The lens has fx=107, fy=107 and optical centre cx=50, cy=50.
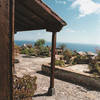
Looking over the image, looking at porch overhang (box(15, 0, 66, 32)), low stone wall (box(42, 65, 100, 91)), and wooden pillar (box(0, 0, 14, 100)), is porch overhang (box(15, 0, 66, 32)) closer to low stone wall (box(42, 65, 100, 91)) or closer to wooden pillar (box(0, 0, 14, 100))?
wooden pillar (box(0, 0, 14, 100))

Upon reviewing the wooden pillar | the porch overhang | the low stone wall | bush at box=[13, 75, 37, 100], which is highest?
the porch overhang

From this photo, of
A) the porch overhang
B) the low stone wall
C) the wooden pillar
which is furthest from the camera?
the low stone wall

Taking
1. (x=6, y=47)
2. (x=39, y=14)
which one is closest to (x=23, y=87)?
(x=6, y=47)

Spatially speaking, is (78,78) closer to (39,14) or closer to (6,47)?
(39,14)

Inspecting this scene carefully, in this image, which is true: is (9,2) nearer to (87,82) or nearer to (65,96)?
(65,96)

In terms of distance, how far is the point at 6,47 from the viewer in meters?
1.92

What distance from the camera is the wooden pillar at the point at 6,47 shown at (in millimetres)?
1847

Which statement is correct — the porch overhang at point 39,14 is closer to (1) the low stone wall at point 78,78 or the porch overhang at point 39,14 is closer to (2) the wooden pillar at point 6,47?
(2) the wooden pillar at point 6,47

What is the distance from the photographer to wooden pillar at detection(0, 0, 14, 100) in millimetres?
1847

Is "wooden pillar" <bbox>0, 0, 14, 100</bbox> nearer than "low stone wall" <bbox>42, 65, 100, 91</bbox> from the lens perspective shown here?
Yes

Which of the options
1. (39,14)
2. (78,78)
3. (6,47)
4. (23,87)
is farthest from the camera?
(78,78)

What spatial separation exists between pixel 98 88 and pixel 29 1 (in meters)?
5.08

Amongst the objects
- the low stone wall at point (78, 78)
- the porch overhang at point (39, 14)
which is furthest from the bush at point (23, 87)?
the low stone wall at point (78, 78)

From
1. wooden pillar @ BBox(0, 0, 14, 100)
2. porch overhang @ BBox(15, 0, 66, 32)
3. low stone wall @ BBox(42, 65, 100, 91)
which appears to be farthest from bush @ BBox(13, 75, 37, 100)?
low stone wall @ BBox(42, 65, 100, 91)
